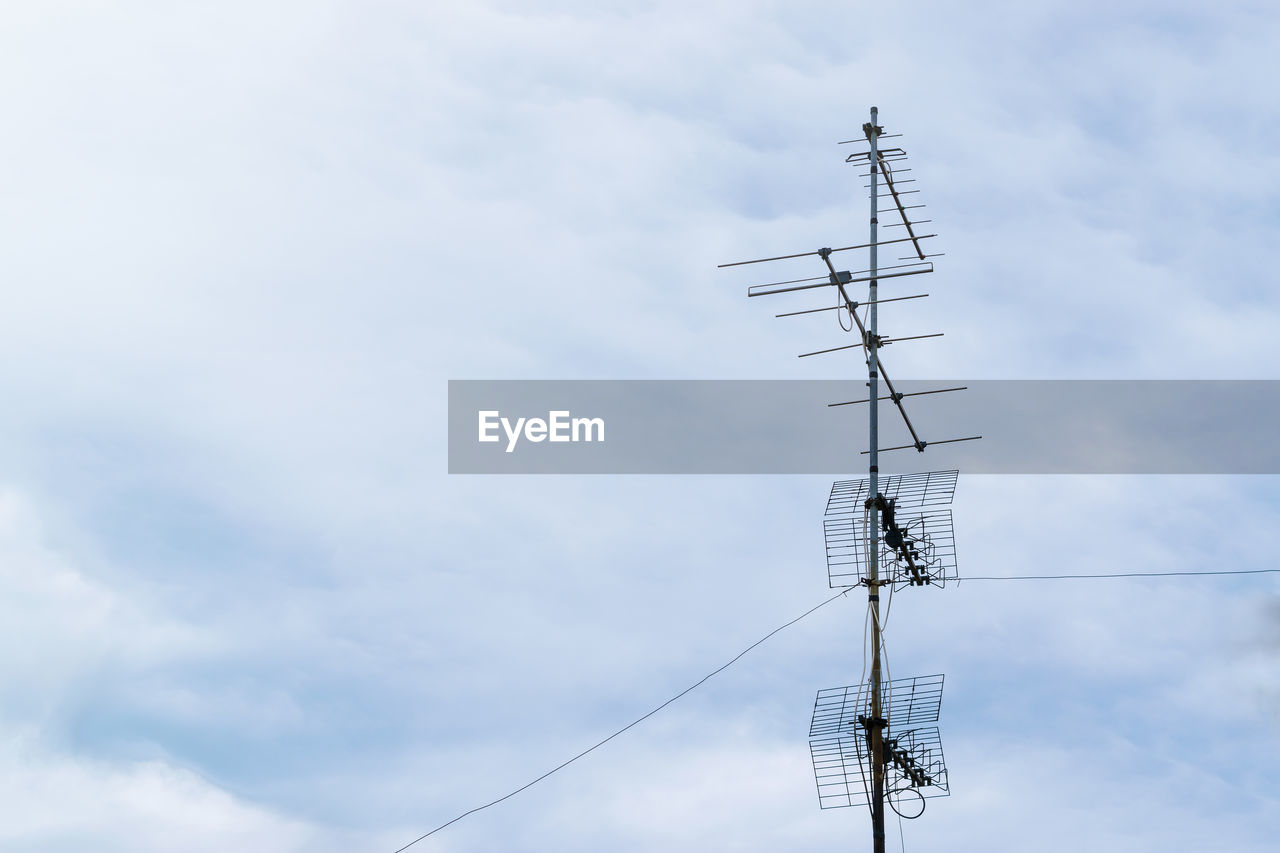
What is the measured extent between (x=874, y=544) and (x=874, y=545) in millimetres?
17

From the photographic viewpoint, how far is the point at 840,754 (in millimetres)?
28453

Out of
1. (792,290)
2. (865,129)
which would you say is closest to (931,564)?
(792,290)

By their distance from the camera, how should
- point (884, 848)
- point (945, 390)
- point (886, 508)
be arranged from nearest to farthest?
point (884, 848) → point (886, 508) → point (945, 390)

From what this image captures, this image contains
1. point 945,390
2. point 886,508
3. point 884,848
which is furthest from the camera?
point 945,390

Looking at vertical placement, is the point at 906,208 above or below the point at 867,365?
above

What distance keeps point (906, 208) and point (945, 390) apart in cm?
349

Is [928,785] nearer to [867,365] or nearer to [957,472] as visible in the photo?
[957,472]

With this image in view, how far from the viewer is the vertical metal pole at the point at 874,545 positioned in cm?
2808

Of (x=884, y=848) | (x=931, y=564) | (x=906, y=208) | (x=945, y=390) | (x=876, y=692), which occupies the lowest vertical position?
(x=884, y=848)

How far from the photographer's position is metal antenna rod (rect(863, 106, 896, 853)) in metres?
28.1

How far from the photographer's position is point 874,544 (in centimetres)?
2933

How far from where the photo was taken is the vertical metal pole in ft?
92.1

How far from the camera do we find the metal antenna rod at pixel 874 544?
28.1 meters

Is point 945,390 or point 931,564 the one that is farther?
point 945,390
